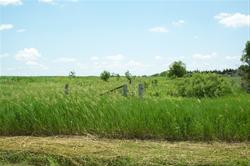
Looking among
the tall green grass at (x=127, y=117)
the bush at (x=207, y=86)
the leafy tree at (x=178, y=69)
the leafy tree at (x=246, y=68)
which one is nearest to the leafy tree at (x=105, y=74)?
the leafy tree at (x=178, y=69)

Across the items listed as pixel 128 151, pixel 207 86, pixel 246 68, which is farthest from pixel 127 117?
pixel 246 68

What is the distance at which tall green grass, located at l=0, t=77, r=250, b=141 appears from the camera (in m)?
8.38

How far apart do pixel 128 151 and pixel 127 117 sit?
Answer: 1.65 metres

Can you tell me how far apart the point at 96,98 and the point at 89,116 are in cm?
92

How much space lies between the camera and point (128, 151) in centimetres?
731

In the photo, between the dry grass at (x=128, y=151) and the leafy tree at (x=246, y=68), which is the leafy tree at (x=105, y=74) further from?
the dry grass at (x=128, y=151)

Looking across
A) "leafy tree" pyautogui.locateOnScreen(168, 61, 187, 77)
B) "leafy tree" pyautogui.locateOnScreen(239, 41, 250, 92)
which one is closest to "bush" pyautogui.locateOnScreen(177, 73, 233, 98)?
"leafy tree" pyautogui.locateOnScreen(239, 41, 250, 92)

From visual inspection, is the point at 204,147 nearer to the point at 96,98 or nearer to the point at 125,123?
the point at 125,123

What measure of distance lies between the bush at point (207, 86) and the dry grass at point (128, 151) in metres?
9.64

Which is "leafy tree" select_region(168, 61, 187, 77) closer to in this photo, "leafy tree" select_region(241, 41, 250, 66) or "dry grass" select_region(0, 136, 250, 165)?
"leafy tree" select_region(241, 41, 250, 66)

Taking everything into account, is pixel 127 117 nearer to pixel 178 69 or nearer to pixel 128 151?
pixel 128 151

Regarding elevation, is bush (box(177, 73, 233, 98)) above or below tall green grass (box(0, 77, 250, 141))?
above

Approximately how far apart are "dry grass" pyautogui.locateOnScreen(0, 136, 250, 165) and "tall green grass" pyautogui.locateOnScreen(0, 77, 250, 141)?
33 centimetres

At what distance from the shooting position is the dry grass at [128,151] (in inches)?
265
